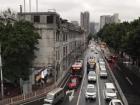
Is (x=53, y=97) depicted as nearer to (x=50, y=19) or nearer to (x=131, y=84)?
(x=131, y=84)

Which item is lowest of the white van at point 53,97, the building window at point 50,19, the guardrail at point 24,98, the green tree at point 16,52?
the guardrail at point 24,98

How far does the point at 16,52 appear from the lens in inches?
1689

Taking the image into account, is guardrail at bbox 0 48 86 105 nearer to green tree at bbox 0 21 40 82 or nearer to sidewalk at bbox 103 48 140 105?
green tree at bbox 0 21 40 82

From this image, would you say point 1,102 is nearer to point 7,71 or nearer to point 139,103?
point 7,71

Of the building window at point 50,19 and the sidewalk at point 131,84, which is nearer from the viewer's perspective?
the sidewalk at point 131,84

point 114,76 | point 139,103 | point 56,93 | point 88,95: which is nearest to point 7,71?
point 56,93

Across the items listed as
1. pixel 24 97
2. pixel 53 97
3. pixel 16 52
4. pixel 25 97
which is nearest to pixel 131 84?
pixel 53 97

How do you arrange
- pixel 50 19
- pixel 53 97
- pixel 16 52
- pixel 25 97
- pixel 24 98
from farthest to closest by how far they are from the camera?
pixel 50 19 → pixel 16 52 → pixel 25 97 → pixel 24 98 → pixel 53 97

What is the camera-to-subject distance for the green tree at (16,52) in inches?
1694

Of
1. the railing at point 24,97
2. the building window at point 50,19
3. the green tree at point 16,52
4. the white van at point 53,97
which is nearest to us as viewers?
the white van at point 53,97

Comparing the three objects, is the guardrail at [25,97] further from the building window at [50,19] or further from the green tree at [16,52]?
the building window at [50,19]

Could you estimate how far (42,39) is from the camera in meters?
57.3

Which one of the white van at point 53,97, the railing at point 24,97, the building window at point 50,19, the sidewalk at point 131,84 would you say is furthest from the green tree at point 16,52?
the sidewalk at point 131,84

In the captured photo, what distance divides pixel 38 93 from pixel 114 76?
76.4ft
